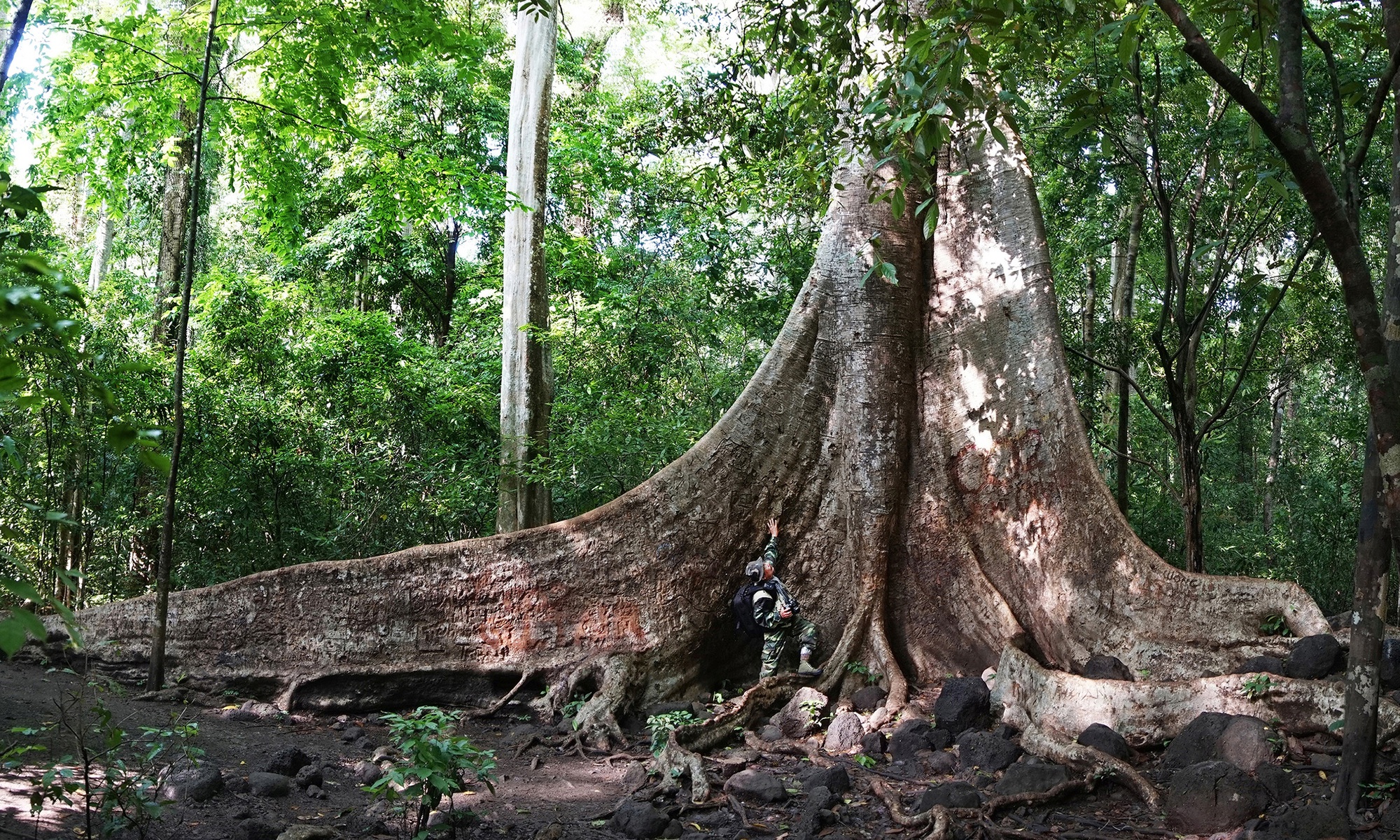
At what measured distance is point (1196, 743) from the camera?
4.69m

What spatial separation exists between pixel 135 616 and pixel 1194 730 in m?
6.67

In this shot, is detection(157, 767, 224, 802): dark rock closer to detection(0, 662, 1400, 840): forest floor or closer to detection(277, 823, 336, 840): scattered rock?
detection(0, 662, 1400, 840): forest floor

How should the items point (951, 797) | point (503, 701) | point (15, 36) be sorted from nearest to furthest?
point (15, 36), point (951, 797), point (503, 701)

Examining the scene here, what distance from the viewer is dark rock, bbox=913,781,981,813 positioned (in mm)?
4402

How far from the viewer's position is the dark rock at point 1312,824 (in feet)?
12.0

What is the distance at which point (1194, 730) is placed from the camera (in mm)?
4723

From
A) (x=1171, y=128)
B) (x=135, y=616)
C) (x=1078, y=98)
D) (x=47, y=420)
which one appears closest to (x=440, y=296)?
(x=47, y=420)

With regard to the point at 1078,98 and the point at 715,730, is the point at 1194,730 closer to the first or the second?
the point at 715,730

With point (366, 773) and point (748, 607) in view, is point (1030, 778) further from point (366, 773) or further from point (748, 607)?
point (366, 773)

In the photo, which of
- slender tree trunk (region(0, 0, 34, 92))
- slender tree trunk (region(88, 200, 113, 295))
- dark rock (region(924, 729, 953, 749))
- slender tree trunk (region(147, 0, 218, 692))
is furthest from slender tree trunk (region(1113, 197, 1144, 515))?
slender tree trunk (region(88, 200, 113, 295))

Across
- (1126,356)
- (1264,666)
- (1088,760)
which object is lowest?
(1088,760)

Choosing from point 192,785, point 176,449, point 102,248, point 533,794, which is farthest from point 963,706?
point 102,248

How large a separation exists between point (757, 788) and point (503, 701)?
234 centimetres

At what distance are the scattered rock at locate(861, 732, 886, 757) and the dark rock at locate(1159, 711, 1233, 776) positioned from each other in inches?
58.5
